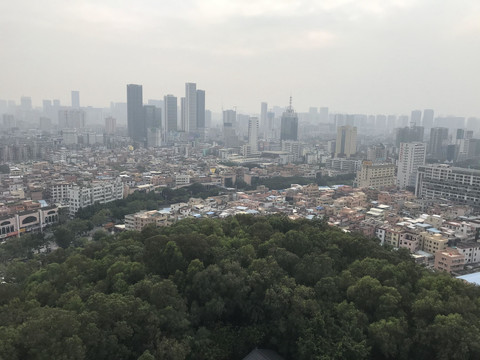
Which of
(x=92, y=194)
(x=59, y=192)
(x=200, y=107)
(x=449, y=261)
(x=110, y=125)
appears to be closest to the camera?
A: (x=449, y=261)

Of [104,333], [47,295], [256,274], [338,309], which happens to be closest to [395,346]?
[338,309]

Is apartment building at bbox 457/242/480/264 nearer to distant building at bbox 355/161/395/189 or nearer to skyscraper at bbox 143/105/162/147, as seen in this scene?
distant building at bbox 355/161/395/189

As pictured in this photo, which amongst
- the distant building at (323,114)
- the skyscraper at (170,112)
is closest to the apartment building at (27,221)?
the skyscraper at (170,112)

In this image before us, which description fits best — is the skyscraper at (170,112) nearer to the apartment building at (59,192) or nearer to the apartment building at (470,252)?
the apartment building at (59,192)

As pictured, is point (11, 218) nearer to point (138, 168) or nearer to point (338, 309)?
point (338, 309)

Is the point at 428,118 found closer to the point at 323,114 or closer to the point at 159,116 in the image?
the point at 323,114

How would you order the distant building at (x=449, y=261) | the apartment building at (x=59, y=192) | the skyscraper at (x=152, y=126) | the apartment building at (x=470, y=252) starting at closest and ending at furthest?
the distant building at (x=449, y=261) < the apartment building at (x=470, y=252) < the apartment building at (x=59, y=192) < the skyscraper at (x=152, y=126)

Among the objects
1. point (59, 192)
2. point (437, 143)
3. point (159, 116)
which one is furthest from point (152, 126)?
point (59, 192)
